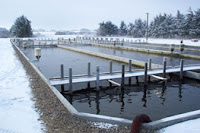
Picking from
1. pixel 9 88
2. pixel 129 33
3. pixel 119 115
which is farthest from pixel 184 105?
pixel 129 33

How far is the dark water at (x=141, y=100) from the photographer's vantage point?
30.6 feet

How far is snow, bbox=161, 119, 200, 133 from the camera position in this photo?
579cm

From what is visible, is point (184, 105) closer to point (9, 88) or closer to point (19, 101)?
point (19, 101)

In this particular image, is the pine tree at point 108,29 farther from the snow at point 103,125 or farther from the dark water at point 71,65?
the snow at point 103,125

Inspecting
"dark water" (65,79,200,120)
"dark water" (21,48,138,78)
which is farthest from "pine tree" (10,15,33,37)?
"dark water" (65,79,200,120)

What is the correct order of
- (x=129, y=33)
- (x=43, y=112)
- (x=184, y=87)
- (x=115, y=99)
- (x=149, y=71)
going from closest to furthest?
(x=43, y=112) < (x=115, y=99) < (x=184, y=87) < (x=149, y=71) < (x=129, y=33)

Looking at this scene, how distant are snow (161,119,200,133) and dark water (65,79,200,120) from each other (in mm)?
2346

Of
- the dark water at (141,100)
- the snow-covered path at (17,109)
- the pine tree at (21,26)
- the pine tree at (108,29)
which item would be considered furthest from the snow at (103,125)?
the pine tree at (108,29)

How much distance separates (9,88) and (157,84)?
342 inches

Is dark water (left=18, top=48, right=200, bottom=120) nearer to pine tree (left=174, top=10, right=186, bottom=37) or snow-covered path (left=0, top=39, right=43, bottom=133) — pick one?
snow-covered path (left=0, top=39, right=43, bottom=133)

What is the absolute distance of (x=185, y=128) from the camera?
5961 mm

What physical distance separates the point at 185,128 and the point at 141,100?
16.0 ft

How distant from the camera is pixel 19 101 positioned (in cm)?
834

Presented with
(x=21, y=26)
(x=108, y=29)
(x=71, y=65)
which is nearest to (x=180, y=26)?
(x=108, y=29)
